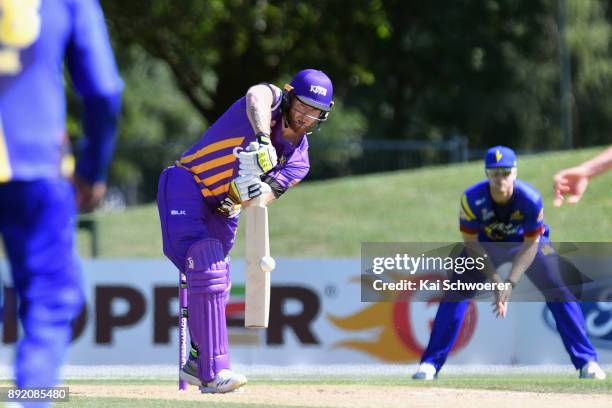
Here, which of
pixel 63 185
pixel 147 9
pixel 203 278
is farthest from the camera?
pixel 147 9

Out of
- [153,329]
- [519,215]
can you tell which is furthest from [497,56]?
[519,215]

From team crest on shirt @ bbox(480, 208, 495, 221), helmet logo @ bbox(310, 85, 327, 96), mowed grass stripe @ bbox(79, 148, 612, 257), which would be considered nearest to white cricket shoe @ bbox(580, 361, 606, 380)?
team crest on shirt @ bbox(480, 208, 495, 221)

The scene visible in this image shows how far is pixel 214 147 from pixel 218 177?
183mm

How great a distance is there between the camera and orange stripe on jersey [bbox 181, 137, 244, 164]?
290 inches

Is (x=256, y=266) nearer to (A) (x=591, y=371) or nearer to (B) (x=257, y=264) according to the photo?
(B) (x=257, y=264)

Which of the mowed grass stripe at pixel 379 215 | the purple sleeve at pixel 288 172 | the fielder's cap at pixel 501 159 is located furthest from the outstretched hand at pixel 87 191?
the mowed grass stripe at pixel 379 215

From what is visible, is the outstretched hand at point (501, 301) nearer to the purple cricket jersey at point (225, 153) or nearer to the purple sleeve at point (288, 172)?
the purple sleeve at point (288, 172)

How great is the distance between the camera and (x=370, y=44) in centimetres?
3334

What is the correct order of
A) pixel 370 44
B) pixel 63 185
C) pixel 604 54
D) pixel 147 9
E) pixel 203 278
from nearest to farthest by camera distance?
pixel 63 185 < pixel 203 278 < pixel 147 9 < pixel 370 44 < pixel 604 54

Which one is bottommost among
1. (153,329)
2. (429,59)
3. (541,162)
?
(153,329)

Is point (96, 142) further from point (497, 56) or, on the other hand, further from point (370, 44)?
point (497, 56)

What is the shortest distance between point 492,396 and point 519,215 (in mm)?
2253

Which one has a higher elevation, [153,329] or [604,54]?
[604,54]

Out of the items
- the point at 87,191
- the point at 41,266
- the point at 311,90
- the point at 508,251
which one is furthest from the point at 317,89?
the point at 508,251
